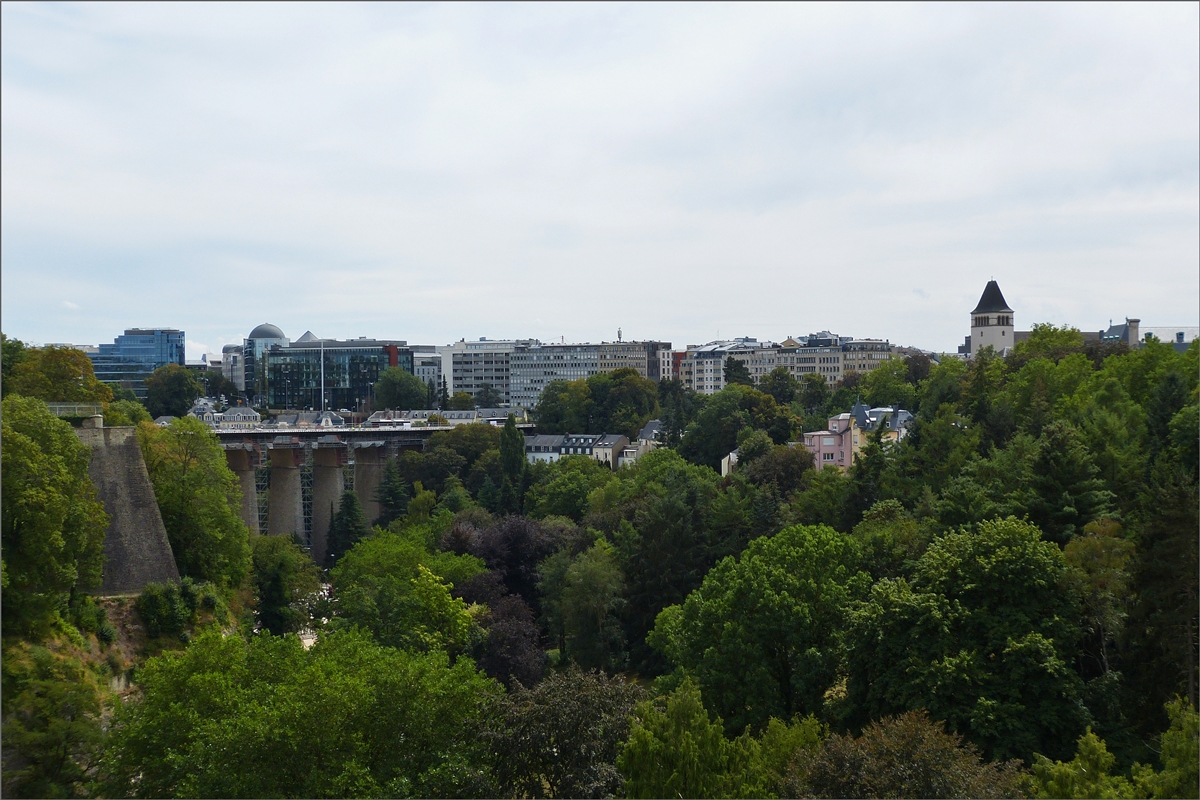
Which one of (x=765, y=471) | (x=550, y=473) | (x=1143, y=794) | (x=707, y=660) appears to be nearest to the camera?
(x=1143, y=794)

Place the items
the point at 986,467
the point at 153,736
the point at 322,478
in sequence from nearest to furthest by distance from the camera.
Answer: the point at 153,736, the point at 986,467, the point at 322,478

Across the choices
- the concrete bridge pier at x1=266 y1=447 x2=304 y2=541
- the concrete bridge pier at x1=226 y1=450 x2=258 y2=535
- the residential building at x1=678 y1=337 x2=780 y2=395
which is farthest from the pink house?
the residential building at x1=678 y1=337 x2=780 y2=395

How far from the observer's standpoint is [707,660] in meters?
26.9

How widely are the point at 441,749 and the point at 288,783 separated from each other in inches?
105

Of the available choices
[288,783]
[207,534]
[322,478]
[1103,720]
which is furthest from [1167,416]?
[322,478]

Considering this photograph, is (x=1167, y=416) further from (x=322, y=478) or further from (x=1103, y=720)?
(x=322, y=478)

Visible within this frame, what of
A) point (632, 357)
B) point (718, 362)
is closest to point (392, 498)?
point (718, 362)

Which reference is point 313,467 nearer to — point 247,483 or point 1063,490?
point 247,483

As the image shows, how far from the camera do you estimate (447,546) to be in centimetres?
4581

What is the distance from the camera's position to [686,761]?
17781mm

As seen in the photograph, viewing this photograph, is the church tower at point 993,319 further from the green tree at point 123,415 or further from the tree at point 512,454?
the green tree at point 123,415

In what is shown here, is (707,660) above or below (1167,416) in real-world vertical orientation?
below

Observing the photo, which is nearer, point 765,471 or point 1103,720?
point 1103,720

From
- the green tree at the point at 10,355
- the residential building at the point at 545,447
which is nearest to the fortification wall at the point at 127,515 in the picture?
the green tree at the point at 10,355
